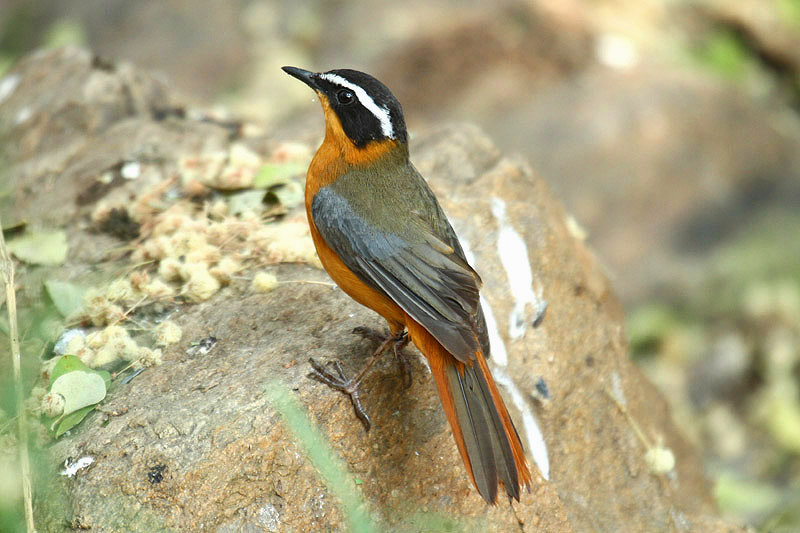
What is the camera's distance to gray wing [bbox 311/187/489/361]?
141 inches

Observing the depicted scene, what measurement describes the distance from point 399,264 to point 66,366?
142 cm

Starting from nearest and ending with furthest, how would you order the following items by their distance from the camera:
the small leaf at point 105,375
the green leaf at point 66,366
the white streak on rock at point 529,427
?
the green leaf at point 66,366
the small leaf at point 105,375
the white streak on rock at point 529,427

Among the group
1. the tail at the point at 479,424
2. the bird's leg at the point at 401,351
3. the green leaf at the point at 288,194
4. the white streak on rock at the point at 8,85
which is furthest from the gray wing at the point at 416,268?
the white streak on rock at the point at 8,85

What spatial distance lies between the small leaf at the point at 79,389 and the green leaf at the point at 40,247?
1277mm

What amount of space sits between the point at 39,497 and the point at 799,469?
242 inches

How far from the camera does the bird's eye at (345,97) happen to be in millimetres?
4246

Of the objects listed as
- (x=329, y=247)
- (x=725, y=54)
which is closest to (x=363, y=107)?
(x=329, y=247)

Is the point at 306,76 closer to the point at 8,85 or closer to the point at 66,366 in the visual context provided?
the point at 66,366

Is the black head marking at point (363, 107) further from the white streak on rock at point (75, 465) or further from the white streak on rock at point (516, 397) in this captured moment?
the white streak on rock at point (75, 465)

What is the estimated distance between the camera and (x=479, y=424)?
338 cm

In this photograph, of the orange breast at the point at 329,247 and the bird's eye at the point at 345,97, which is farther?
the bird's eye at the point at 345,97

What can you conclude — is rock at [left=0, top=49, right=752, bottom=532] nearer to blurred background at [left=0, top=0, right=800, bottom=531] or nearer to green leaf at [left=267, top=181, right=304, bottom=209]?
green leaf at [left=267, top=181, right=304, bottom=209]

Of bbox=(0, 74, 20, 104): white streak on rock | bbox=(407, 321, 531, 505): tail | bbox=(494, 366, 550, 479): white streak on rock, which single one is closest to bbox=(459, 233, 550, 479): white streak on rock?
bbox=(494, 366, 550, 479): white streak on rock

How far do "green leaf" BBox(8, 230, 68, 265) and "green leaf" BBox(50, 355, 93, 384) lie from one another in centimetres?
115
